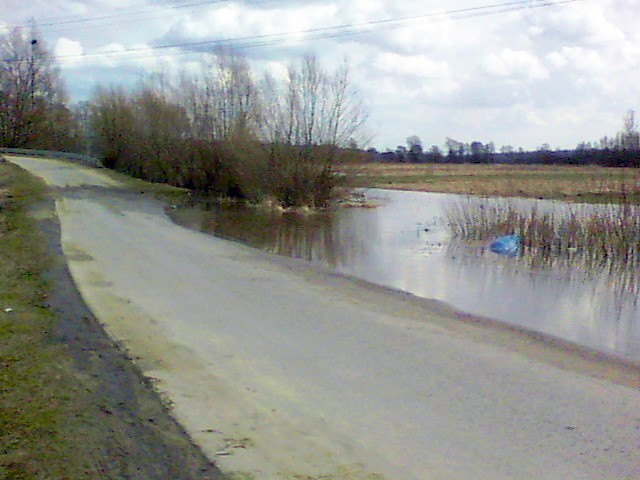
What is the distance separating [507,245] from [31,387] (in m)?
16.1

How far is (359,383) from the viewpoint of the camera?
7.48m

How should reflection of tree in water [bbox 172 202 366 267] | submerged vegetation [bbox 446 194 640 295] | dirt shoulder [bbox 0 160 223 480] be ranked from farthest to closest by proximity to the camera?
reflection of tree in water [bbox 172 202 366 267] < submerged vegetation [bbox 446 194 640 295] < dirt shoulder [bbox 0 160 223 480]

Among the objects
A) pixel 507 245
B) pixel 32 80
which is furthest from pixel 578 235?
pixel 32 80

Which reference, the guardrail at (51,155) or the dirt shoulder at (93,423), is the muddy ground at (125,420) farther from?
the guardrail at (51,155)

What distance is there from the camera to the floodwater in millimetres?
12031

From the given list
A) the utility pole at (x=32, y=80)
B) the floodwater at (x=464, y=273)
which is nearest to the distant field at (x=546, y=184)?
the floodwater at (x=464, y=273)

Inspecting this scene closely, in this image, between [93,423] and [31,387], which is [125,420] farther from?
[31,387]

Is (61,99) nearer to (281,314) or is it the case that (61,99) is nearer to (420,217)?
(420,217)

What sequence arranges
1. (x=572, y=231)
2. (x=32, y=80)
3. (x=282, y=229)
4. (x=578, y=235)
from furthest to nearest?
(x=32, y=80) < (x=282, y=229) < (x=572, y=231) < (x=578, y=235)

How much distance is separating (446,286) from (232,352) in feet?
24.6

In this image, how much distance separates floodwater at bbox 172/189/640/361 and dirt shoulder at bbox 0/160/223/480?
669 centimetres

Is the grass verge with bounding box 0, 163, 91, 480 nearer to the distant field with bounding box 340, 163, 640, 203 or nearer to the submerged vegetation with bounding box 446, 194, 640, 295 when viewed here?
the submerged vegetation with bounding box 446, 194, 640, 295

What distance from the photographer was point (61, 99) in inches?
2837

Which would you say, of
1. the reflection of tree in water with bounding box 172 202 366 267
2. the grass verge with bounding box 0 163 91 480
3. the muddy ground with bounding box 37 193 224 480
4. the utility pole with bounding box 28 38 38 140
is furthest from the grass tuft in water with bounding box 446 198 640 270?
the utility pole with bounding box 28 38 38 140
